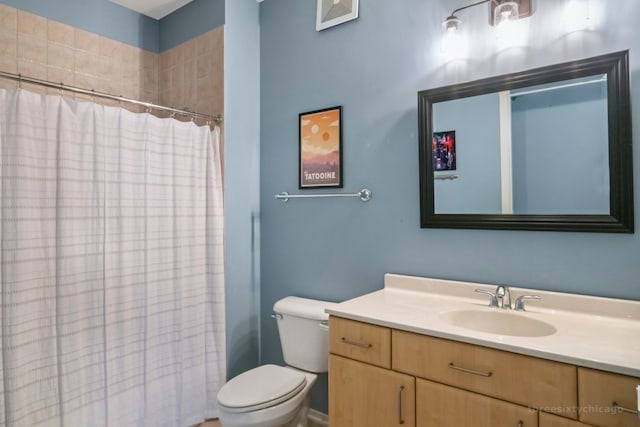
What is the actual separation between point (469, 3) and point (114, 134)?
1802mm

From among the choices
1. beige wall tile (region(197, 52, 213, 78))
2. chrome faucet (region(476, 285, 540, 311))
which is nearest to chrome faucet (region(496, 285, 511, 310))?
chrome faucet (region(476, 285, 540, 311))

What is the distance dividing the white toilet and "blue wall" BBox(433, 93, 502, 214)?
2.89 feet

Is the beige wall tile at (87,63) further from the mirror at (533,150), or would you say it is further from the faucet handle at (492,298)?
the faucet handle at (492,298)

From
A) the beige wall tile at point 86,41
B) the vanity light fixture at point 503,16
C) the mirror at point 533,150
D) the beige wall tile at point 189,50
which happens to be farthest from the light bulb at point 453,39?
the beige wall tile at point 86,41

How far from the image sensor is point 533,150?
5.08ft

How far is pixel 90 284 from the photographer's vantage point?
5.82ft

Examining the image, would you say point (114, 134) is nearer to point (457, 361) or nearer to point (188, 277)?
point (188, 277)

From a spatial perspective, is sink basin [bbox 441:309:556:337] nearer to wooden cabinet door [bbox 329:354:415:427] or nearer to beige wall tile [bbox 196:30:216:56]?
wooden cabinet door [bbox 329:354:415:427]

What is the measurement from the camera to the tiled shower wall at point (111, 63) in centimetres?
210

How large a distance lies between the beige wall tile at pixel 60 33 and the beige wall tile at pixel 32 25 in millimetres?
25

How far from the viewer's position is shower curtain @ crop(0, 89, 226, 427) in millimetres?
1555

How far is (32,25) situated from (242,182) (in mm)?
1480

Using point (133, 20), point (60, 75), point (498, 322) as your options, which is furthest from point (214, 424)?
point (133, 20)

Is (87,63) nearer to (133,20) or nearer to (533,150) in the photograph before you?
(133,20)
